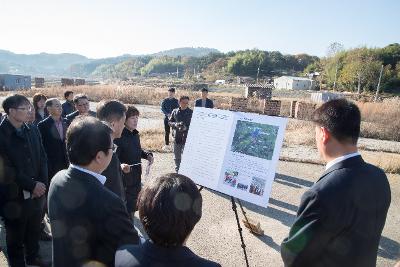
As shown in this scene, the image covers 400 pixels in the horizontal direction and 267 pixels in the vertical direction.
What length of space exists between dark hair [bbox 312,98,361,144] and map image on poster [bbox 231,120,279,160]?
124 cm

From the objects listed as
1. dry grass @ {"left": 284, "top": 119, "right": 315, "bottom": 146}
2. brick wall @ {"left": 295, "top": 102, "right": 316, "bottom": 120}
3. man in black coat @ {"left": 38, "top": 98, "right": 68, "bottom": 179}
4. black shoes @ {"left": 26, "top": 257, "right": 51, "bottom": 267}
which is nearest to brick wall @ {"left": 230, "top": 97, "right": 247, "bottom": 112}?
brick wall @ {"left": 295, "top": 102, "right": 316, "bottom": 120}

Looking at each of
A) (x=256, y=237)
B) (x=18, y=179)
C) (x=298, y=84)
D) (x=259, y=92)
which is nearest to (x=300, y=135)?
(x=256, y=237)

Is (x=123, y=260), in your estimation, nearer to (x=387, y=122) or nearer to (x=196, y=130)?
(x=196, y=130)

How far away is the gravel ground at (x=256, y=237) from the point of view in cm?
447

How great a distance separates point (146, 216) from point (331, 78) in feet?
249

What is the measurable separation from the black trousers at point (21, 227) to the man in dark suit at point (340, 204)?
8.98ft

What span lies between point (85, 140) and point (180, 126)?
5.06m

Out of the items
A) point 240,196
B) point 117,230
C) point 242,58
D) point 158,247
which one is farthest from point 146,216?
point 242,58

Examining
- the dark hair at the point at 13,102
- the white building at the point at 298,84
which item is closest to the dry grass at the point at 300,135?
the dark hair at the point at 13,102

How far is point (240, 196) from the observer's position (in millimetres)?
3406

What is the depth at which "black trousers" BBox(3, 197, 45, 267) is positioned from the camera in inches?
138

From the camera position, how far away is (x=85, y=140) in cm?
193

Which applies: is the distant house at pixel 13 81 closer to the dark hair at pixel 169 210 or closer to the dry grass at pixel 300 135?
the dry grass at pixel 300 135

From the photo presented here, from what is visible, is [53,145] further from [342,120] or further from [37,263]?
[342,120]
